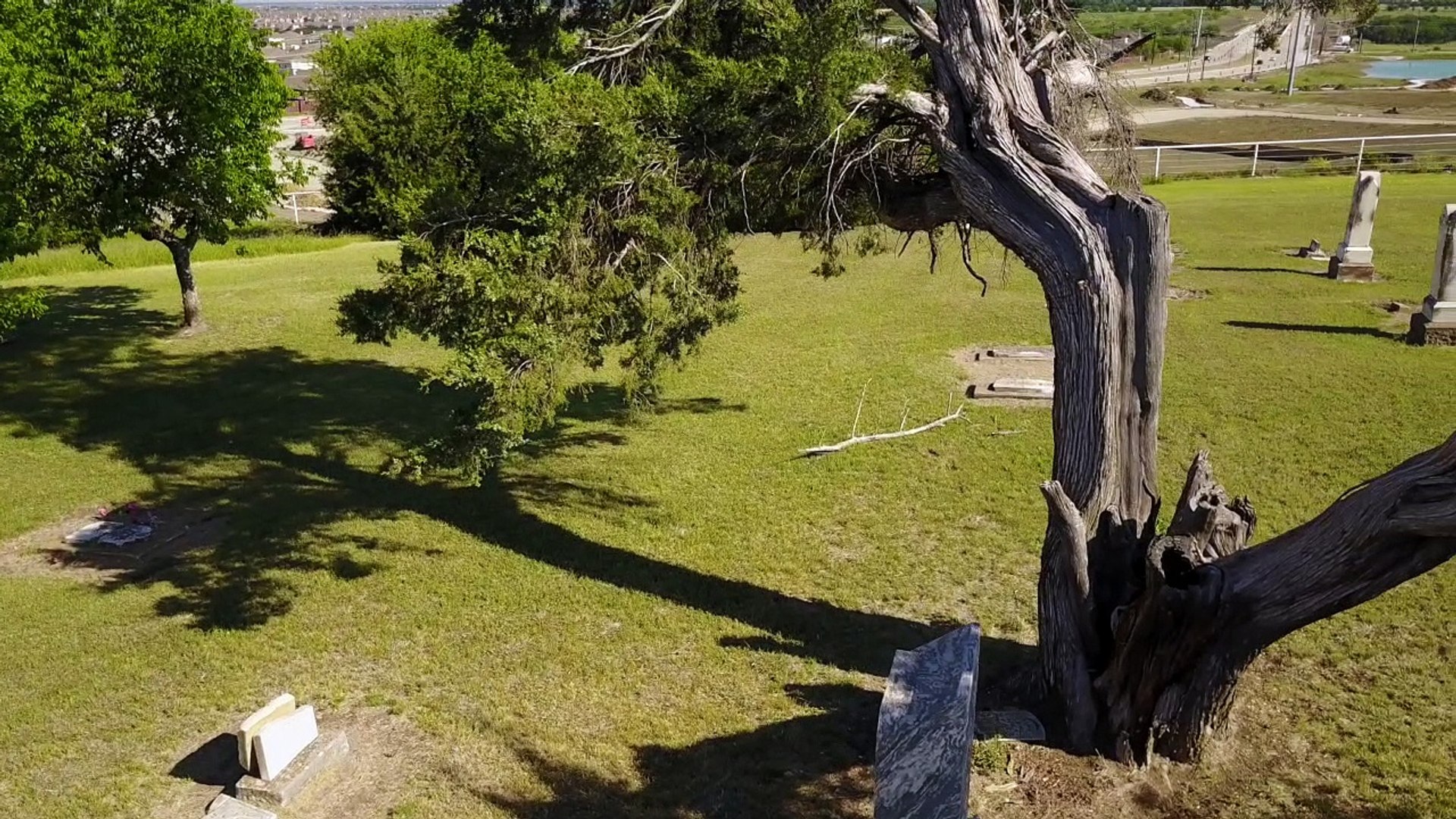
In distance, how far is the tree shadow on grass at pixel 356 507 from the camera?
229 inches

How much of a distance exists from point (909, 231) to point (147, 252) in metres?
21.9

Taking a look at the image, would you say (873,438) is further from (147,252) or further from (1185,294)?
(147,252)

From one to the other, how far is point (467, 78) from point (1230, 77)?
2939 inches

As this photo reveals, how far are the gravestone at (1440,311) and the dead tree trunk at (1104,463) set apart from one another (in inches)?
369

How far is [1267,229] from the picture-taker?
828 inches

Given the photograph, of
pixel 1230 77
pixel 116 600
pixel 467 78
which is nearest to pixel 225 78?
pixel 467 78

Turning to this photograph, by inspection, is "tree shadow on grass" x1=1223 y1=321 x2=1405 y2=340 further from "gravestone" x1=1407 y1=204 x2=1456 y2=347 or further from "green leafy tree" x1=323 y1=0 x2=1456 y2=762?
"green leafy tree" x1=323 y1=0 x2=1456 y2=762

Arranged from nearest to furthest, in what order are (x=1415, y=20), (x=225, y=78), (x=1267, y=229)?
(x=225, y=78)
(x=1267, y=229)
(x=1415, y=20)

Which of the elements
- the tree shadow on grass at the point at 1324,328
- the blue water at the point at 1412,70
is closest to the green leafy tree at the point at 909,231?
the tree shadow on grass at the point at 1324,328

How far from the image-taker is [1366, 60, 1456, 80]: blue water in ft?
238

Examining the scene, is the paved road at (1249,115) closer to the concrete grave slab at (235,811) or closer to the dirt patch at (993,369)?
the dirt patch at (993,369)

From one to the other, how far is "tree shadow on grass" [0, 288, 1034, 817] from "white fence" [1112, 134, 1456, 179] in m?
21.7

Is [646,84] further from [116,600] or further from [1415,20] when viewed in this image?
[1415,20]

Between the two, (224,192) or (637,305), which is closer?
(637,305)
